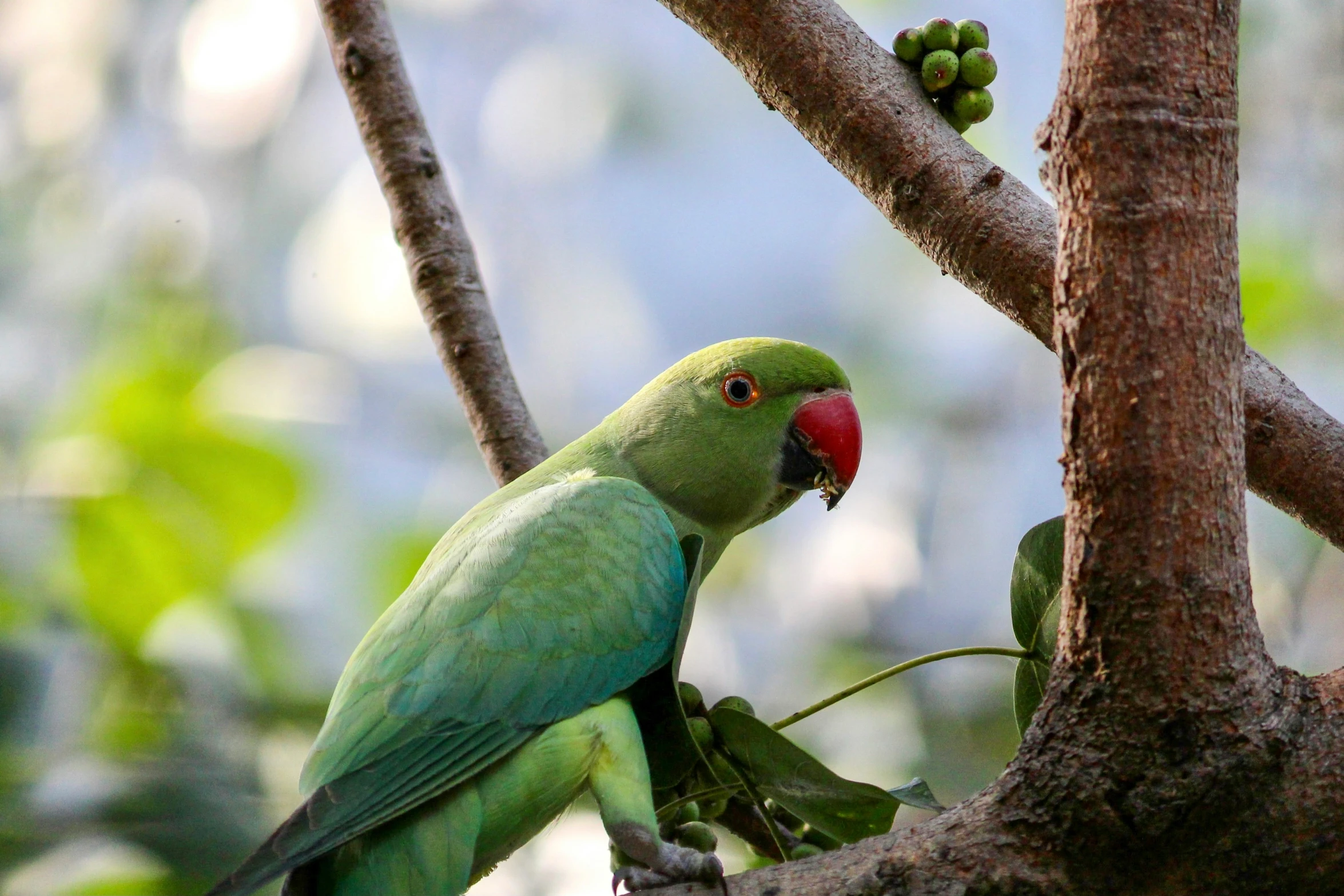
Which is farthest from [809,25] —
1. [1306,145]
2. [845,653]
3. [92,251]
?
[92,251]

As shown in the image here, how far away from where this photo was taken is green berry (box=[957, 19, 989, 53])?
2.33m

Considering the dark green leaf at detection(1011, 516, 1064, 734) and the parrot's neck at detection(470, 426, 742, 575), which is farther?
the parrot's neck at detection(470, 426, 742, 575)

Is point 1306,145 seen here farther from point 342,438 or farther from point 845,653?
point 342,438

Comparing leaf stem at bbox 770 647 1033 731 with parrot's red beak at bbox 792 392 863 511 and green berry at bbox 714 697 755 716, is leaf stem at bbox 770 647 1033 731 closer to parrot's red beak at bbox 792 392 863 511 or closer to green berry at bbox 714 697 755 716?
green berry at bbox 714 697 755 716

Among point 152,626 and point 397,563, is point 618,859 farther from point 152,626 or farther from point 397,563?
point 397,563

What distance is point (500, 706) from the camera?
213 centimetres

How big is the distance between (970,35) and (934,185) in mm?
346

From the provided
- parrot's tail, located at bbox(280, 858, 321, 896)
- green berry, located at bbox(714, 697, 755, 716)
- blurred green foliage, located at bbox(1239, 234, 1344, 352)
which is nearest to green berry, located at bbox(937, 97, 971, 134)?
green berry, located at bbox(714, 697, 755, 716)

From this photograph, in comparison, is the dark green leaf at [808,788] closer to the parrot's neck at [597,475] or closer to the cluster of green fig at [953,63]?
the parrot's neck at [597,475]

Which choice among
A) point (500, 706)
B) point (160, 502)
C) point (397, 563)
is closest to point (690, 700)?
point (500, 706)

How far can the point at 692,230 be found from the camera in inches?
388

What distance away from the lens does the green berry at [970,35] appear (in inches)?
91.7

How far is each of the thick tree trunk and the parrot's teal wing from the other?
2.52ft

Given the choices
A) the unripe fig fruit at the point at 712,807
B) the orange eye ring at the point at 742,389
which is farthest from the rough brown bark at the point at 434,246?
the unripe fig fruit at the point at 712,807
